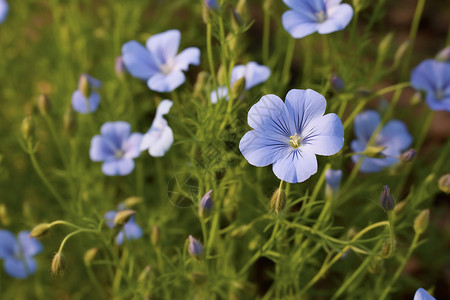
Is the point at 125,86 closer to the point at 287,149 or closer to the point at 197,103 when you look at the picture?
the point at 197,103

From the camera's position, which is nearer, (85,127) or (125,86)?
(125,86)

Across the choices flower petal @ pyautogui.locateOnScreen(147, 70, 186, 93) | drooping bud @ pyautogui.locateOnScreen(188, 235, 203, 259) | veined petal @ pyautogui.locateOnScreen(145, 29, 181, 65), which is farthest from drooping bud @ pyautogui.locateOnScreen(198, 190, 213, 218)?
veined petal @ pyautogui.locateOnScreen(145, 29, 181, 65)

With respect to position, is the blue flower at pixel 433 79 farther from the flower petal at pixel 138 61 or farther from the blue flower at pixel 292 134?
the flower petal at pixel 138 61

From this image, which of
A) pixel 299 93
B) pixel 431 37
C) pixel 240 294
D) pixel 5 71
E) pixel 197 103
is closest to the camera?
pixel 299 93

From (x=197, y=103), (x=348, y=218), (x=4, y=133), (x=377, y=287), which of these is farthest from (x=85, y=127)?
(x=377, y=287)

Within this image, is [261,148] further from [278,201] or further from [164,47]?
[164,47]
